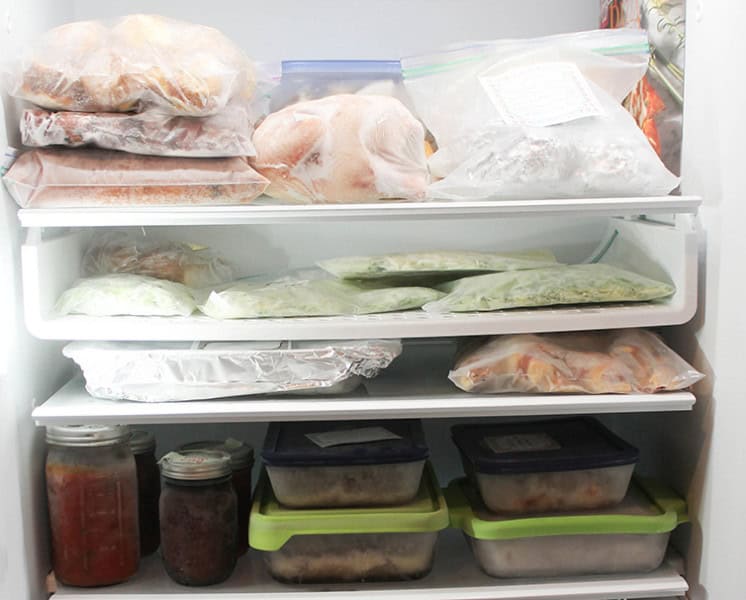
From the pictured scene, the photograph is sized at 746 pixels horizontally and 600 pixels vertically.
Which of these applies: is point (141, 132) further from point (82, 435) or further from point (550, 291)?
point (550, 291)

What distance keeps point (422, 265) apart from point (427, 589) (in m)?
0.51

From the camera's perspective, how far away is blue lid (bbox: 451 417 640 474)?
1466mm

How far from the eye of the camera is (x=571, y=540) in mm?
1476

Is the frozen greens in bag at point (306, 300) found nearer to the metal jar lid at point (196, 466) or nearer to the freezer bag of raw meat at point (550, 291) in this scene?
the freezer bag of raw meat at point (550, 291)

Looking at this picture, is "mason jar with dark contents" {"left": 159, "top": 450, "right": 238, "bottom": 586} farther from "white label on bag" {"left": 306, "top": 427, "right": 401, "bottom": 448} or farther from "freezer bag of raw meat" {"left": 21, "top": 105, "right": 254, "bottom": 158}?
"freezer bag of raw meat" {"left": 21, "top": 105, "right": 254, "bottom": 158}

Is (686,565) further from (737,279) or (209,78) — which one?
(209,78)

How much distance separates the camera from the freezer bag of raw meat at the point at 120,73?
133 centimetres

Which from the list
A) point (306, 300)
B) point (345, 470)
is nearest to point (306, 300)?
point (306, 300)

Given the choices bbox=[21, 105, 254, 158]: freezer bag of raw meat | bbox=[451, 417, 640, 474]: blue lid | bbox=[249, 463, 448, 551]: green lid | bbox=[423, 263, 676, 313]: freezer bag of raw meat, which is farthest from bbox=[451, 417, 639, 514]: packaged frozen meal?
bbox=[21, 105, 254, 158]: freezer bag of raw meat

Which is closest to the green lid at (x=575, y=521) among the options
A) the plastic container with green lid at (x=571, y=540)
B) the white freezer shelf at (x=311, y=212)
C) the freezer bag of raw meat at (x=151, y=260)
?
the plastic container with green lid at (x=571, y=540)

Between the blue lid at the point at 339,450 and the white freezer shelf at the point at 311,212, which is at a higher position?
the white freezer shelf at the point at 311,212

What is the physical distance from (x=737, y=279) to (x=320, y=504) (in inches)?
28.3

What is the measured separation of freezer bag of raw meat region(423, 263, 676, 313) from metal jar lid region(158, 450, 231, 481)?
408mm

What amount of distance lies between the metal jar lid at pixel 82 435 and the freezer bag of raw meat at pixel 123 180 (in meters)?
0.34
